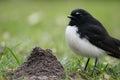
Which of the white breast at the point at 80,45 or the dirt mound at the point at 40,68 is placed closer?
the dirt mound at the point at 40,68

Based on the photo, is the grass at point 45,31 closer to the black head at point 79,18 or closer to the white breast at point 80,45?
the white breast at point 80,45

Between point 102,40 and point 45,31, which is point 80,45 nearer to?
point 102,40

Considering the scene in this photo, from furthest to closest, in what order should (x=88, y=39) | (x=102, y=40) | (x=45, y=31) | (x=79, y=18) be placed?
(x=45, y=31) < (x=79, y=18) < (x=102, y=40) < (x=88, y=39)

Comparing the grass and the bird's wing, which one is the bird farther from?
the grass

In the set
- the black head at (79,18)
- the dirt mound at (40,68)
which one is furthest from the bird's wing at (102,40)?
the dirt mound at (40,68)

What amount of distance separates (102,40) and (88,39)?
0.30 metres

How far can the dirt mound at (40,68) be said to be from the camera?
775 cm

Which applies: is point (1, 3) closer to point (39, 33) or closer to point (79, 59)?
point (39, 33)

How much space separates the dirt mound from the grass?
0.25 meters

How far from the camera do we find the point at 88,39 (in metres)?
8.75

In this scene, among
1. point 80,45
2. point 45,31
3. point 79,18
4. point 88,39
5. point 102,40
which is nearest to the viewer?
point 80,45

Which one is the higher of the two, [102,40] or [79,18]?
[79,18]

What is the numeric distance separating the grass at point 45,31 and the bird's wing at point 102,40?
331 millimetres

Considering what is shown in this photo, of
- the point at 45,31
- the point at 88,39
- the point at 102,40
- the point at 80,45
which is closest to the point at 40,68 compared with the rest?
the point at 80,45
